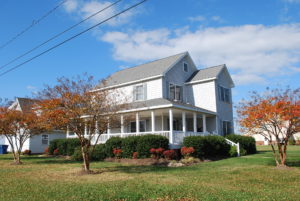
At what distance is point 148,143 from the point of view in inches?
721

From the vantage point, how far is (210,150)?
65.0 ft

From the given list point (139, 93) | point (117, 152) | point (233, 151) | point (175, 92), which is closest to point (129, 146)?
point (117, 152)

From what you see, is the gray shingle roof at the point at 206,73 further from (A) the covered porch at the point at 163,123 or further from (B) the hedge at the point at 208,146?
(B) the hedge at the point at 208,146

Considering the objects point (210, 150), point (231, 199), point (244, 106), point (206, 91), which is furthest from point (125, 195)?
point (206, 91)

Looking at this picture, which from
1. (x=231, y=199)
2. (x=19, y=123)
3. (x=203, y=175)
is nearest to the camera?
(x=231, y=199)

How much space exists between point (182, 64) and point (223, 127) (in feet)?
23.9

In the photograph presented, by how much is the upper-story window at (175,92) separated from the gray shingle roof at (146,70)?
6.37ft

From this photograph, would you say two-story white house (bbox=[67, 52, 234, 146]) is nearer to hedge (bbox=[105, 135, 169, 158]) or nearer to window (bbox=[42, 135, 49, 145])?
hedge (bbox=[105, 135, 169, 158])

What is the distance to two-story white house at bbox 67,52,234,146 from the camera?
24.0 meters

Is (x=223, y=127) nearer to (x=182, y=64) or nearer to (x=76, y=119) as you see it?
(x=182, y=64)

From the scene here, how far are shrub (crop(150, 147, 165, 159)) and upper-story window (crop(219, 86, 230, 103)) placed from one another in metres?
11.0

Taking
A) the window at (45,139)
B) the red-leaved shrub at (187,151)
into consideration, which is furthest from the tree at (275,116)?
the window at (45,139)

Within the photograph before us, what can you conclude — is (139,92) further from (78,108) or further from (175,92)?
(78,108)

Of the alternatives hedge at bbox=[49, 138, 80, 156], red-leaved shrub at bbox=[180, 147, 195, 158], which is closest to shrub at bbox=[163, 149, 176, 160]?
red-leaved shrub at bbox=[180, 147, 195, 158]
